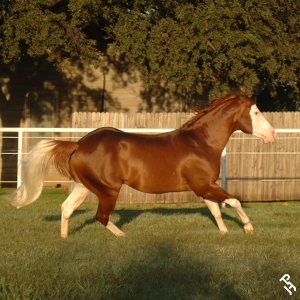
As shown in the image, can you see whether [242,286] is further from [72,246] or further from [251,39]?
[251,39]

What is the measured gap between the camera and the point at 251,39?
11461 mm

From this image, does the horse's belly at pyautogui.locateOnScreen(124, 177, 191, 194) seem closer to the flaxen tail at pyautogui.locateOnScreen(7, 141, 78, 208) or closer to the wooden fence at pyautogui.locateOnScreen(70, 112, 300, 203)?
the flaxen tail at pyautogui.locateOnScreen(7, 141, 78, 208)

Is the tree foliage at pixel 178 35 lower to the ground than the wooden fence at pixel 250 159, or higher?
higher

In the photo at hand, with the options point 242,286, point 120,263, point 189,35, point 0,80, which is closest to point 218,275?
point 242,286

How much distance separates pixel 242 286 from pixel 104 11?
10323 millimetres

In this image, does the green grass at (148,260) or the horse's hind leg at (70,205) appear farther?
the horse's hind leg at (70,205)

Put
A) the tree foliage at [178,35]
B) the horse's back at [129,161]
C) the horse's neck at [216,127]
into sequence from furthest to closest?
the tree foliage at [178,35], the horse's neck at [216,127], the horse's back at [129,161]

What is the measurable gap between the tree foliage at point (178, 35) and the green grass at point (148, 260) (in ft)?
19.0

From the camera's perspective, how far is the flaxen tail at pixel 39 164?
5.59 metres

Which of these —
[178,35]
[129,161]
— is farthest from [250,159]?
[129,161]

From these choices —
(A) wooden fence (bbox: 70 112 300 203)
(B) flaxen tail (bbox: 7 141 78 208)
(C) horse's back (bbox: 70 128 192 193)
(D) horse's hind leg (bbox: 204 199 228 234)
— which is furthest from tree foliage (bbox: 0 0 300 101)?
(C) horse's back (bbox: 70 128 192 193)

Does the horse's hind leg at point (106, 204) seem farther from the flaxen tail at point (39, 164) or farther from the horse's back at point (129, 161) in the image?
the flaxen tail at point (39, 164)

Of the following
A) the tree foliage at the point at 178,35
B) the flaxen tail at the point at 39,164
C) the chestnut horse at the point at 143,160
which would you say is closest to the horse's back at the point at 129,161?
the chestnut horse at the point at 143,160

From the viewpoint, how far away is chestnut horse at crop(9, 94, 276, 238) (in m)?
5.41
